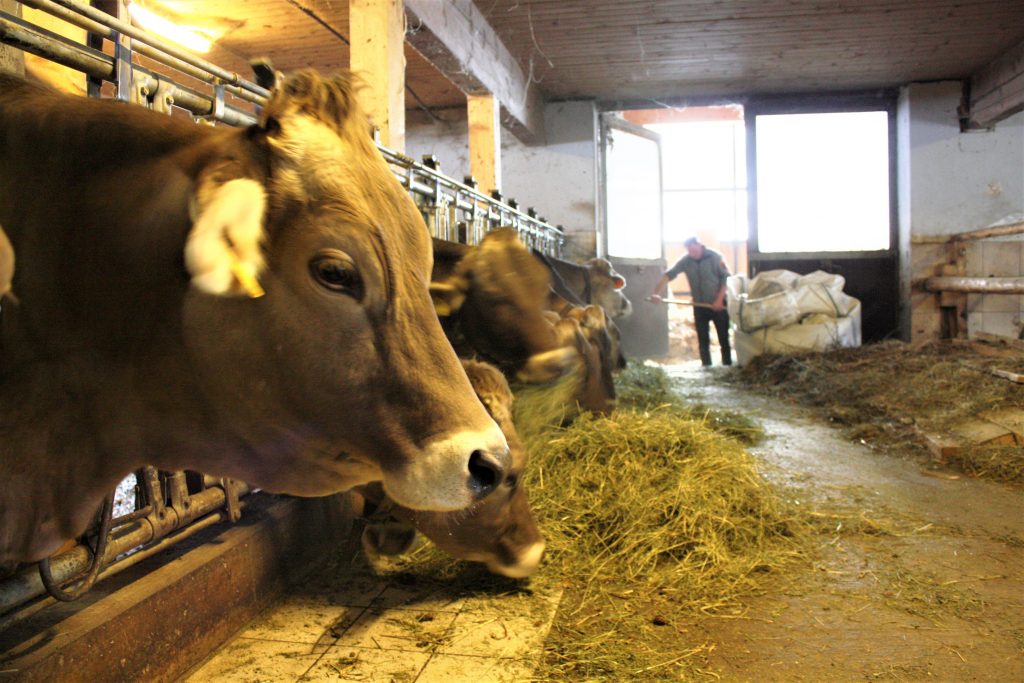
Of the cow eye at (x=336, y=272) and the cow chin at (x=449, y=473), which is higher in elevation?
the cow eye at (x=336, y=272)

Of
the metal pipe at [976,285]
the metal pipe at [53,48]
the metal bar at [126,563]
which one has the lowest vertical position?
the metal bar at [126,563]

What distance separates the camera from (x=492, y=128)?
7.36m

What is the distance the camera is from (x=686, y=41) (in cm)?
883

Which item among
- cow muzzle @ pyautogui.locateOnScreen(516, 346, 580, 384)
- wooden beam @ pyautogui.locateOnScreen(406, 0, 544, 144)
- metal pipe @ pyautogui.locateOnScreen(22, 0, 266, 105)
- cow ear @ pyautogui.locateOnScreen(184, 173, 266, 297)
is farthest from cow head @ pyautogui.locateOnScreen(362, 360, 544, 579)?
wooden beam @ pyautogui.locateOnScreen(406, 0, 544, 144)

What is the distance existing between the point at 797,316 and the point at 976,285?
6.54 feet

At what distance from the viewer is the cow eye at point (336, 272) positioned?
4.13 ft

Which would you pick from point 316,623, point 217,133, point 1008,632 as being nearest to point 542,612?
point 316,623

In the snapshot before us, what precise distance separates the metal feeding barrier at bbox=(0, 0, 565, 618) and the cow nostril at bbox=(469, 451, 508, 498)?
2.73ft

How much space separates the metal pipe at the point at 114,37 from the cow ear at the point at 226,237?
77 centimetres

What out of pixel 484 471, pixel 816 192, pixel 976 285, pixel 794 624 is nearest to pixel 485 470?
pixel 484 471

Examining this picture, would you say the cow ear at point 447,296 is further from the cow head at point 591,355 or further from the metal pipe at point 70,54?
Result: the metal pipe at point 70,54

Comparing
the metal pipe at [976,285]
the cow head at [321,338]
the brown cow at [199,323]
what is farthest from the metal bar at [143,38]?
the metal pipe at [976,285]

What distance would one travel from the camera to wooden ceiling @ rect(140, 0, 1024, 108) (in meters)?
7.64

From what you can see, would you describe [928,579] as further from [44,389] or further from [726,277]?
[726,277]
